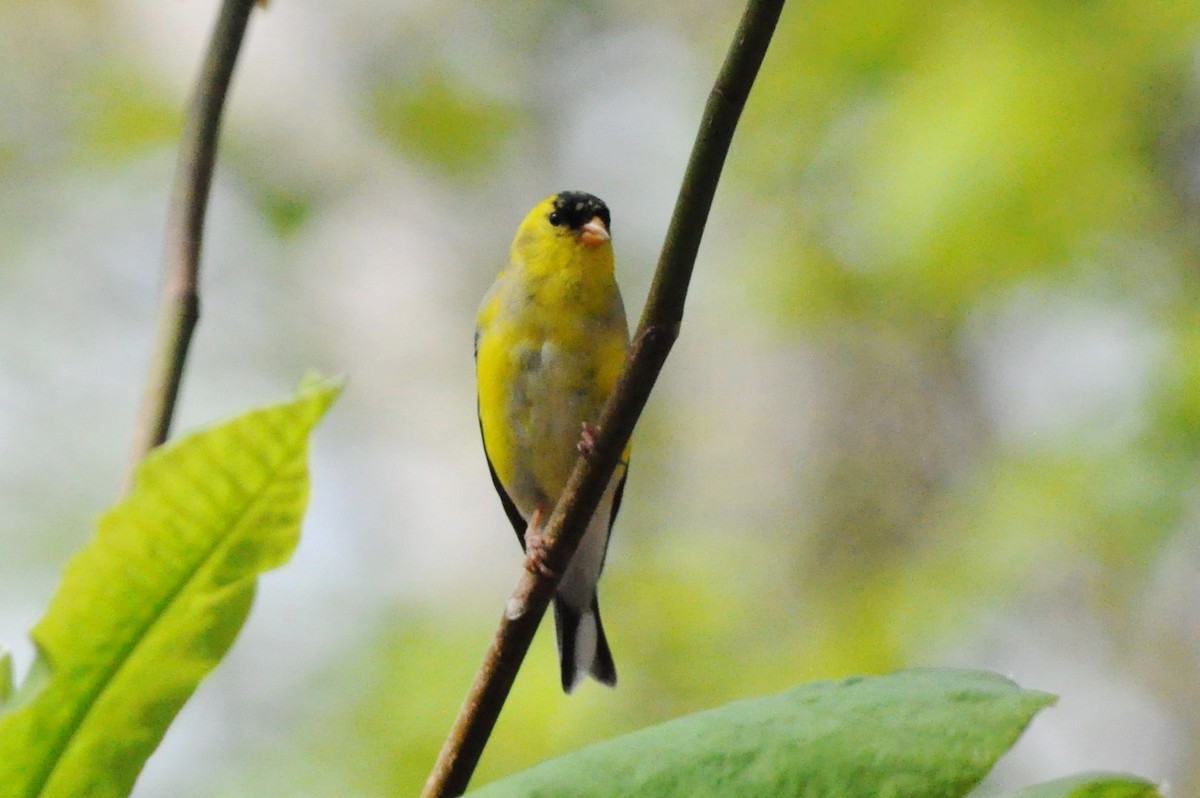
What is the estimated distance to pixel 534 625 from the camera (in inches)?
45.2

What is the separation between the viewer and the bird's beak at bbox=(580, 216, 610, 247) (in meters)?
3.56

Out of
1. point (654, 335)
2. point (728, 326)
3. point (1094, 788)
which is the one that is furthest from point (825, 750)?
point (728, 326)

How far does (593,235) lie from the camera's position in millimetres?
3559

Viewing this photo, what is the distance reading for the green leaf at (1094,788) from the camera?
2.16ft

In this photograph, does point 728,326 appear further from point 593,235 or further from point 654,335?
point 654,335

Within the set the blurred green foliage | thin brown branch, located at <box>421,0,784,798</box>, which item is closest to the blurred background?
the blurred green foliage

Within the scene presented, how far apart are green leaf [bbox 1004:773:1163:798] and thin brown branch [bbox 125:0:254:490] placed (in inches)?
31.8

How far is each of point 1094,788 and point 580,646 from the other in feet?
10.9

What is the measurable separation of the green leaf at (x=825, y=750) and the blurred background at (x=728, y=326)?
4.02 m

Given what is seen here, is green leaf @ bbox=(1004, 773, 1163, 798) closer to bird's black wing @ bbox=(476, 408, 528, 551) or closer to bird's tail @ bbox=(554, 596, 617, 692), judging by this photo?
bird's tail @ bbox=(554, 596, 617, 692)

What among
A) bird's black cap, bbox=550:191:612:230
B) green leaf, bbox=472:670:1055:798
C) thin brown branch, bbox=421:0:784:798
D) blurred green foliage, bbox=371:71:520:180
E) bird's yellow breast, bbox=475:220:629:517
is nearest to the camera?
green leaf, bbox=472:670:1055:798

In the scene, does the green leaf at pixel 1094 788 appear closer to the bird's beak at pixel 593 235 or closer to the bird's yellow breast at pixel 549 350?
the bird's yellow breast at pixel 549 350

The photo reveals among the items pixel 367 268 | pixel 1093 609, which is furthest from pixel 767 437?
pixel 367 268

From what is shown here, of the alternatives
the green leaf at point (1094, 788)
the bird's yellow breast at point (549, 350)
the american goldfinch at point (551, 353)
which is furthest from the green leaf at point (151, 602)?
the bird's yellow breast at point (549, 350)
